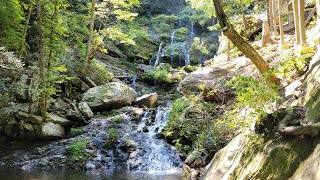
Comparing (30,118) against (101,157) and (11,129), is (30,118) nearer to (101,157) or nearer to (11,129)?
(11,129)

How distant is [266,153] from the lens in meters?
4.50

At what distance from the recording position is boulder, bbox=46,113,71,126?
11971 mm

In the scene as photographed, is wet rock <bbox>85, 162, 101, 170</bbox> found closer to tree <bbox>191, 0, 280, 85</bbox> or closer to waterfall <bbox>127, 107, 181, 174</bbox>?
waterfall <bbox>127, 107, 181, 174</bbox>

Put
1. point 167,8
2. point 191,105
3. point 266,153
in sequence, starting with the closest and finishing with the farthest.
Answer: point 266,153, point 191,105, point 167,8

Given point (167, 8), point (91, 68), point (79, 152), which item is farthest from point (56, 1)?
point (167, 8)

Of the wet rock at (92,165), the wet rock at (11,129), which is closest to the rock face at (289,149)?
the wet rock at (92,165)

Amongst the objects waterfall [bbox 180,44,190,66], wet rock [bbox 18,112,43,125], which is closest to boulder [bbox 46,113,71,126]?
wet rock [bbox 18,112,43,125]

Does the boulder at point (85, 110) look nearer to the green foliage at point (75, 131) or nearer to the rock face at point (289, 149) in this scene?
the green foliage at point (75, 131)

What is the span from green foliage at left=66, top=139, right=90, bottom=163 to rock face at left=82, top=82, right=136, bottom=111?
326 centimetres

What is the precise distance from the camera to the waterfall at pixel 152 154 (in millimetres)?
10031

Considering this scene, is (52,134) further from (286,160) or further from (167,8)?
(167,8)

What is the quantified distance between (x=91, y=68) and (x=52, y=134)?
18.4 feet

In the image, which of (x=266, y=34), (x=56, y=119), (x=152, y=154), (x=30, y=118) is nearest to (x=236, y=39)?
(x=152, y=154)

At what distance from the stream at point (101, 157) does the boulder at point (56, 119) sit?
887mm
